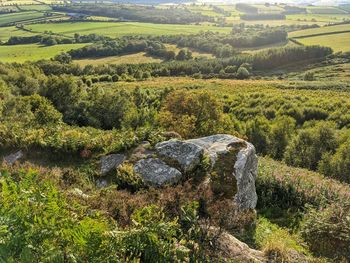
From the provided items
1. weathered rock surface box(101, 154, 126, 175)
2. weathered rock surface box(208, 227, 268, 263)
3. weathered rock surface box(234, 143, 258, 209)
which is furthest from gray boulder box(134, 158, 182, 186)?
weathered rock surface box(208, 227, 268, 263)

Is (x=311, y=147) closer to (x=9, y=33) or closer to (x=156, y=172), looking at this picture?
(x=156, y=172)

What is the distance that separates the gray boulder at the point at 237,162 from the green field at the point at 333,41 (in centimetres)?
15387

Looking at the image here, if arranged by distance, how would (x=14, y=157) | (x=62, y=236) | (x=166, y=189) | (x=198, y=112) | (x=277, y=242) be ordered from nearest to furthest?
1. (x=62, y=236)
2. (x=277, y=242)
3. (x=166, y=189)
4. (x=14, y=157)
5. (x=198, y=112)

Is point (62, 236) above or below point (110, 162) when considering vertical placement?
above

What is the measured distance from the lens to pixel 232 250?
10.7 m

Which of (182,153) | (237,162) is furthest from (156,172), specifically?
(237,162)

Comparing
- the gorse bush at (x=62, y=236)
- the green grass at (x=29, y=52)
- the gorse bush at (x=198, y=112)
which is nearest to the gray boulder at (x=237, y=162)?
the gorse bush at (x=62, y=236)

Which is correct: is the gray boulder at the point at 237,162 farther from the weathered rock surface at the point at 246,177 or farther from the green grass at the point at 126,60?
the green grass at the point at 126,60

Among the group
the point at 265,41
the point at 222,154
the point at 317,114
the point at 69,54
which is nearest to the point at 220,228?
the point at 222,154

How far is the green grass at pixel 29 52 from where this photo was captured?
12838 centimetres

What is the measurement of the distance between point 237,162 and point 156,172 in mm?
3596

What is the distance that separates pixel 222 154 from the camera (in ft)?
56.1

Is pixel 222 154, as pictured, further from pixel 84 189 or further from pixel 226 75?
pixel 226 75

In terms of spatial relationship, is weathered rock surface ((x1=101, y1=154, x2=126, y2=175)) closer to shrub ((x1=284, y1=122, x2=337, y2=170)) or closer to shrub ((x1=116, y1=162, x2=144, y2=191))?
shrub ((x1=116, y1=162, x2=144, y2=191))
